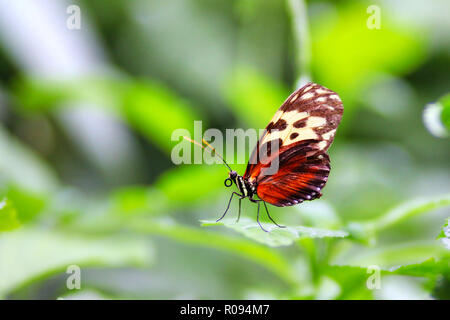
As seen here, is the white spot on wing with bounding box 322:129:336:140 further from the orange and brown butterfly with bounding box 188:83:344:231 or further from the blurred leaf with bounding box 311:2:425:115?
the blurred leaf with bounding box 311:2:425:115

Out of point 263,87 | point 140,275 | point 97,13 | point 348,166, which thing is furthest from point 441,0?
point 140,275

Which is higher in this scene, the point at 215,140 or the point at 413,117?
the point at 413,117

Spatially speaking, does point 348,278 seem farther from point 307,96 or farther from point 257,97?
point 257,97

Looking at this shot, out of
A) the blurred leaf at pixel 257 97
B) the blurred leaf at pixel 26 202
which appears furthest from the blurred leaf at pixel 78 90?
the blurred leaf at pixel 26 202

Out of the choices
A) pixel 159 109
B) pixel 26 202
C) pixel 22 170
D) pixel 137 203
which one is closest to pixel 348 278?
pixel 137 203

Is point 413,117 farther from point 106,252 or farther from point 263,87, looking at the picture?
point 106,252

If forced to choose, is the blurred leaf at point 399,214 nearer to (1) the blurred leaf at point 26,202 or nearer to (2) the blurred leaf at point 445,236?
(2) the blurred leaf at point 445,236

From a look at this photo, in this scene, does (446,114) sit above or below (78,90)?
below
